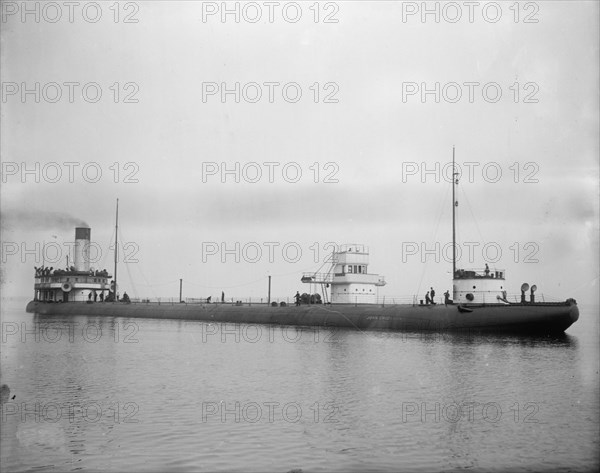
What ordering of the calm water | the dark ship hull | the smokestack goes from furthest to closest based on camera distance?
the smokestack → the dark ship hull → the calm water

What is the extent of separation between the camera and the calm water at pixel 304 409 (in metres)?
16.7

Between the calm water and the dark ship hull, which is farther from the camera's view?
the dark ship hull

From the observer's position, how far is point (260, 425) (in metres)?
20.0

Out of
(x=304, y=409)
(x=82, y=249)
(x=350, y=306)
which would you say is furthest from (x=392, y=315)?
(x=82, y=249)

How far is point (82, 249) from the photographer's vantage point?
83.3 m

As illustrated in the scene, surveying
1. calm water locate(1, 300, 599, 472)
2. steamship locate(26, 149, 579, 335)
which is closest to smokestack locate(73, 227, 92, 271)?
steamship locate(26, 149, 579, 335)

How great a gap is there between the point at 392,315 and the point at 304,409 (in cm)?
3053

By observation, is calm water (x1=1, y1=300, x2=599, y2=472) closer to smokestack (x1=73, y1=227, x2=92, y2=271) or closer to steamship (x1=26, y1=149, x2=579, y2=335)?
steamship (x1=26, y1=149, x2=579, y2=335)

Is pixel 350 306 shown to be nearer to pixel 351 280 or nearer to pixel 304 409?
pixel 351 280

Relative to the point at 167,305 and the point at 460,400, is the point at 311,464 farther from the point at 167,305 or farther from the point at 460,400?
the point at 167,305

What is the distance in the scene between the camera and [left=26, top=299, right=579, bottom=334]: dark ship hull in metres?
44.4

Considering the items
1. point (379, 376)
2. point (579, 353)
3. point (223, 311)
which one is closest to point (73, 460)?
point (379, 376)

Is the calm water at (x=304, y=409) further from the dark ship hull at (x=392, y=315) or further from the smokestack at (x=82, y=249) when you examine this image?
the smokestack at (x=82, y=249)

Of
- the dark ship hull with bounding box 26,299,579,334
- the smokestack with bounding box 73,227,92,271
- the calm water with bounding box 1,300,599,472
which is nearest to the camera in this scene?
the calm water with bounding box 1,300,599,472
